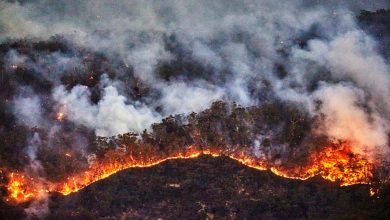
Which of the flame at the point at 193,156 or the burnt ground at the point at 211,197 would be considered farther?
the flame at the point at 193,156

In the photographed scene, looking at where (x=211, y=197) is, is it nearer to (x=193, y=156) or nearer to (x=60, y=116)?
(x=193, y=156)

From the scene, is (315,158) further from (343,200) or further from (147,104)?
(147,104)

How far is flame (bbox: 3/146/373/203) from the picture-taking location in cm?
5684

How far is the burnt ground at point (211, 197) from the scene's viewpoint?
175 feet

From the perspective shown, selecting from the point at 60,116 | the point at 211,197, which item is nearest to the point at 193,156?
the point at 211,197

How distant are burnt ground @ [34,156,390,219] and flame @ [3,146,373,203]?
5.49 ft

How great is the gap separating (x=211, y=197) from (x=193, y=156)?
6.44 m

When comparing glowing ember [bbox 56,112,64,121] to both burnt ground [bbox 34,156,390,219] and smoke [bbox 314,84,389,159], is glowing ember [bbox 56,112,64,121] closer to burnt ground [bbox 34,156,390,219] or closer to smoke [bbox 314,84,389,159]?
burnt ground [bbox 34,156,390,219]

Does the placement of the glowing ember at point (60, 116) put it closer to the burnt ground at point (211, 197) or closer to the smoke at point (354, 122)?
the burnt ground at point (211, 197)

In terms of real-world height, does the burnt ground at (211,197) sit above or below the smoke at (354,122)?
below

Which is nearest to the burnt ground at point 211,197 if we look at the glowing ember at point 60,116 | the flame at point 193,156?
the flame at point 193,156

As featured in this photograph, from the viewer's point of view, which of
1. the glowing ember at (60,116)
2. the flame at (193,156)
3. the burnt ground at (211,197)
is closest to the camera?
the burnt ground at (211,197)

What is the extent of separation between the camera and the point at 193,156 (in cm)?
6044

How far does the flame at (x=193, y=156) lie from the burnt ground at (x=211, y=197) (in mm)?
1672
